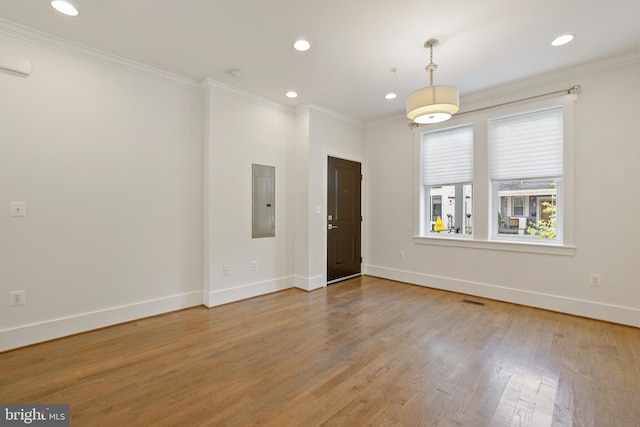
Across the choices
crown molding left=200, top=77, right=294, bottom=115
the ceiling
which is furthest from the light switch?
crown molding left=200, top=77, right=294, bottom=115

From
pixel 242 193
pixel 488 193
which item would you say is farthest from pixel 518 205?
pixel 242 193

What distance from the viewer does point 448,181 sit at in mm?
4398

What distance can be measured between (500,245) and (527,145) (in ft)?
4.57

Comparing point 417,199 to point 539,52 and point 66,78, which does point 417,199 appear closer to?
point 539,52

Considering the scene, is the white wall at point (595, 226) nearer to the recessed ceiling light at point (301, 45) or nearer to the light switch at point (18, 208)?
the recessed ceiling light at point (301, 45)

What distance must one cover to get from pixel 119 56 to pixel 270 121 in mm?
1930

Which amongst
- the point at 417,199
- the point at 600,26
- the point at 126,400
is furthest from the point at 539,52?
the point at 126,400

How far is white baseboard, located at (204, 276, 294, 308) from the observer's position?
11.8 feet

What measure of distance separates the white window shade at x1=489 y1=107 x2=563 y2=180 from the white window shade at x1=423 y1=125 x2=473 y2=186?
0.34 meters

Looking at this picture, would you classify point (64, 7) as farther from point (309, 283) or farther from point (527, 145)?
point (527, 145)

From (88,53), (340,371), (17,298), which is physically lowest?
(340,371)

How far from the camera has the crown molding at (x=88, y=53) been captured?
8.21 ft

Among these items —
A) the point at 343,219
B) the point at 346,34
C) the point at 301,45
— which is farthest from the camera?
the point at 343,219

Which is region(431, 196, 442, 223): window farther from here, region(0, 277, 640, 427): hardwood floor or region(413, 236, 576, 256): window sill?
region(0, 277, 640, 427): hardwood floor
